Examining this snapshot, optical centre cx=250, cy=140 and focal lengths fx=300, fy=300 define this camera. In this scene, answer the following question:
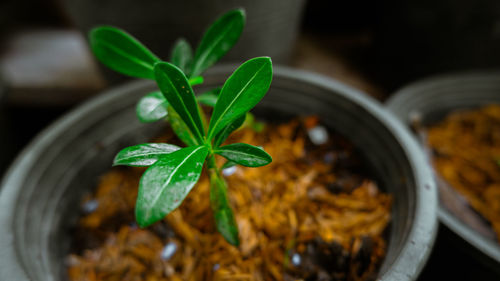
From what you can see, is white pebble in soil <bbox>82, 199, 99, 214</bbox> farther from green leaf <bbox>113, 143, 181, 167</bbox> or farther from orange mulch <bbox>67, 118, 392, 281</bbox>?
green leaf <bbox>113, 143, 181, 167</bbox>

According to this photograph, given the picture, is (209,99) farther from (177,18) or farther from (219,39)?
(177,18)

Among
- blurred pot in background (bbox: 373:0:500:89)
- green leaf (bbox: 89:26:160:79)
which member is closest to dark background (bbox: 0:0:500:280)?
blurred pot in background (bbox: 373:0:500:89)

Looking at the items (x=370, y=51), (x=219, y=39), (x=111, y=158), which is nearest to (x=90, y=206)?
(x=111, y=158)

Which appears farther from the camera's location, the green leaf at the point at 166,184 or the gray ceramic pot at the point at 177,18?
the gray ceramic pot at the point at 177,18

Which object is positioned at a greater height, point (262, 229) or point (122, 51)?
point (122, 51)

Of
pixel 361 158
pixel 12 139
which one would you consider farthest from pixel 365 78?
pixel 12 139

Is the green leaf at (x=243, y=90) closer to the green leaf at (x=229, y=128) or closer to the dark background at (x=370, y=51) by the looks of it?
the green leaf at (x=229, y=128)

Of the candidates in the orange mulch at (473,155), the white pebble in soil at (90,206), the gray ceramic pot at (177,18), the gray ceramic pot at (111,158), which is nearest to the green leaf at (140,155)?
the gray ceramic pot at (111,158)
